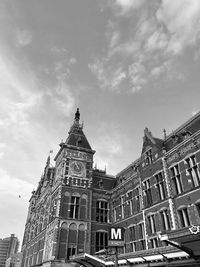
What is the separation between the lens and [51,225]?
36062mm

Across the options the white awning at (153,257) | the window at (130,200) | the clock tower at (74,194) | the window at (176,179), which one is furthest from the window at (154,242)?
the clock tower at (74,194)

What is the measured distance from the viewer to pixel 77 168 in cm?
3931

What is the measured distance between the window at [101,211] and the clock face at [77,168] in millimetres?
5541

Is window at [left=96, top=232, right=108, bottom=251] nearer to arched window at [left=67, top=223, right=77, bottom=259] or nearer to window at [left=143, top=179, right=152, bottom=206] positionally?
A: arched window at [left=67, top=223, right=77, bottom=259]

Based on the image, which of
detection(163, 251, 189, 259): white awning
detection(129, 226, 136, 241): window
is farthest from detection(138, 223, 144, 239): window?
detection(163, 251, 189, 259): white awning

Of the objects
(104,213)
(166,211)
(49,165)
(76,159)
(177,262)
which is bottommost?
(177,262)

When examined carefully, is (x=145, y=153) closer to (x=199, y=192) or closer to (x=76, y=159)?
(x=199, y=192)

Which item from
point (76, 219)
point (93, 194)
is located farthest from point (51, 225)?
point (93, 194)

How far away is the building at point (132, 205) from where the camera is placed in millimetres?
20353

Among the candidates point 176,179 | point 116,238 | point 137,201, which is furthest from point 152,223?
point 116,238

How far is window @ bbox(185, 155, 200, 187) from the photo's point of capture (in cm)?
2270

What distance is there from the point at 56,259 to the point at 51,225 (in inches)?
224

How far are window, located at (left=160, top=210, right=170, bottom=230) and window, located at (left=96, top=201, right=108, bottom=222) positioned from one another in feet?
46.0

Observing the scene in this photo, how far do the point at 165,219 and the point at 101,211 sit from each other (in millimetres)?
15053
